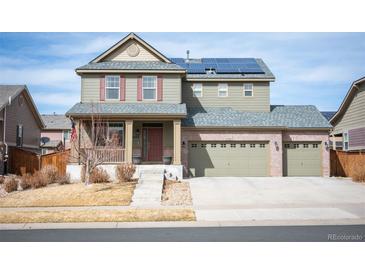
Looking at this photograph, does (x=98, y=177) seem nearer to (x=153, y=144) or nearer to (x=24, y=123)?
(x=153, y=144)

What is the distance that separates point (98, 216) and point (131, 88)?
11873 mm

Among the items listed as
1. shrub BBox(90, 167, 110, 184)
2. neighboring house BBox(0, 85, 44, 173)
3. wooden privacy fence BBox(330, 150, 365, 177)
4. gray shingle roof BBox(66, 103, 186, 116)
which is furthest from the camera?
neighboring house BBox(0, 85, 44, 173)

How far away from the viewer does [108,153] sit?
20.3 metres

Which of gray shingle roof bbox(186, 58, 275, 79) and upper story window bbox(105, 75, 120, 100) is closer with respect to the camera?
upper story window bbox(105, 75, 120, 100)

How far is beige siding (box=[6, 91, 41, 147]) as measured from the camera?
2701 centimetres

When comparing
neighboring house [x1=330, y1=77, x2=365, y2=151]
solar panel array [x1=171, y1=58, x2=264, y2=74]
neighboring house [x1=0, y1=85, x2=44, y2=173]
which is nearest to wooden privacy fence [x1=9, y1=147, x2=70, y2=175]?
neighboring house [x1=0, y1=85, x2=44, y2=173]

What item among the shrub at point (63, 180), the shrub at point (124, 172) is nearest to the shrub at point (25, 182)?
the shrub at point (63, 180)

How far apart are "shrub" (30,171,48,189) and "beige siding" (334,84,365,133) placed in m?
19.5

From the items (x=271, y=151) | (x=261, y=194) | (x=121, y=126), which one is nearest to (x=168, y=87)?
(x=121, y=126)

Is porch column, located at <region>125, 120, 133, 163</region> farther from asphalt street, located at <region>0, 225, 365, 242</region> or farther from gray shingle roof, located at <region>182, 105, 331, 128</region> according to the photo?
asphalt street, located at <region>0, 225, 365, 242</region>

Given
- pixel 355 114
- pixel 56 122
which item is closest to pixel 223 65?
pixel 355 114

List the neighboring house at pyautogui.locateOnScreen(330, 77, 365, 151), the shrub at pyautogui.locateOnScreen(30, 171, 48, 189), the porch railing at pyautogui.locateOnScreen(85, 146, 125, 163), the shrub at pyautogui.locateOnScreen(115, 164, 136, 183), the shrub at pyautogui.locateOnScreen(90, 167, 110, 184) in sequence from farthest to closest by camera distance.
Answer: the neighboring house at pyautogui.locateOnScreen(330, 77, 365, 151) < the shrub at pyautogui.locateOnScreen(115, 164, 136, 183) < the shrub at pyautogui.locateOnScreen(90, 167, 110, 184) < the porch railing at pyautogui.locateOnScreen(85, 146, 125, 163) < the shrub at pyautogui.locateOnScreen(30, 171, 48, 189)

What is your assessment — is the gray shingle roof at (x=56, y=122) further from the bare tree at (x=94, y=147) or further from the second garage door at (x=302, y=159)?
the second garage door at (x=302, y=159)

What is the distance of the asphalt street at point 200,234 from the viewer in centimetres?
912
